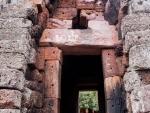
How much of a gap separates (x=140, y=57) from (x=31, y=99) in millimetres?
1808

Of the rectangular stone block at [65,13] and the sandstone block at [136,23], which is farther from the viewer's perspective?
the rectangular stone block at [65,13]

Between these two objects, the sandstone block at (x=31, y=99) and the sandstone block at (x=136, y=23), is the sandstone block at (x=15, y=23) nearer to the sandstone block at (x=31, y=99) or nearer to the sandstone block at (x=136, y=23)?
the sandstone block at (x=31, y=99)

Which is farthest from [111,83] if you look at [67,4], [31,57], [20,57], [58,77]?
[67,4]

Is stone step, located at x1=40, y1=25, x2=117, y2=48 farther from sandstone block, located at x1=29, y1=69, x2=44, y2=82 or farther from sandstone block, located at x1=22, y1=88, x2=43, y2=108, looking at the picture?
sandstone block, located at x1=22, y1=88, x2=43, y2=108

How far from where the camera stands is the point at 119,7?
476 centimetres

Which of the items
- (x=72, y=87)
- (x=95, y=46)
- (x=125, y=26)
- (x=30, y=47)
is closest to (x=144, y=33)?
(x=125, y=26)

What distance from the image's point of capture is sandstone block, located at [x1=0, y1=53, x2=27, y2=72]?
388cm

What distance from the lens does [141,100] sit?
343 centimetres

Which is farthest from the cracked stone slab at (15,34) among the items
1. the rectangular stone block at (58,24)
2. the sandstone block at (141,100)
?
the sandstone block at (141,100)

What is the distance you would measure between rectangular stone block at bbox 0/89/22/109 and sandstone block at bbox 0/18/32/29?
114 centimetres

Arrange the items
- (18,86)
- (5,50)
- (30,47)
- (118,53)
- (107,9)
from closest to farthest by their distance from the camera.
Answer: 1. (18,86)
2. (5,50)
3. (30,47)
4. (118,53)
5. (107,9)

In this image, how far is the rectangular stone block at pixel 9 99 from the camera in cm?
362

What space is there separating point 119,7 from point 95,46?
88cm

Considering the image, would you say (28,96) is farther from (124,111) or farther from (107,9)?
(107,9)
